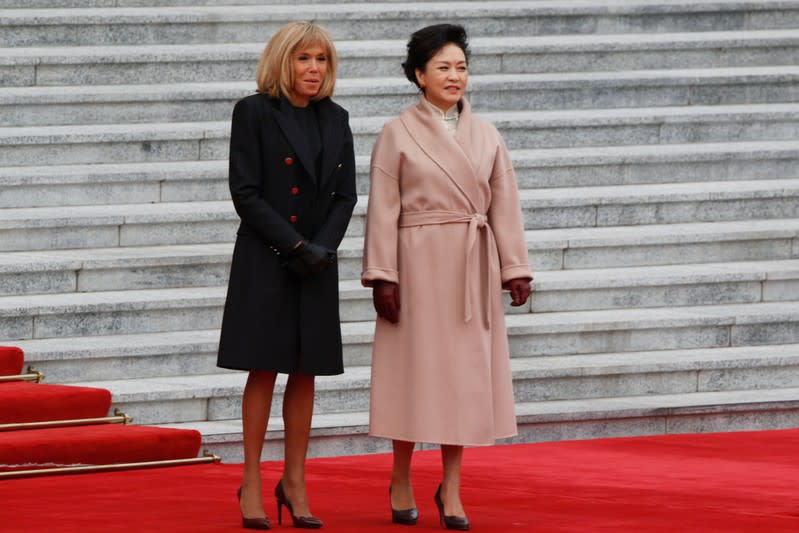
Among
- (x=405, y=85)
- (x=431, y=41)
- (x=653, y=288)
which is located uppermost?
(x=405, y=85)

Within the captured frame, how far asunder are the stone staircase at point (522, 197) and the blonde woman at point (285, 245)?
1.57 meters

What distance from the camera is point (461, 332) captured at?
17.5 feet

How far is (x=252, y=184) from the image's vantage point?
16.9 feet

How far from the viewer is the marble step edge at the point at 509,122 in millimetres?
8586

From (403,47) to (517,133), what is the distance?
2.96ft

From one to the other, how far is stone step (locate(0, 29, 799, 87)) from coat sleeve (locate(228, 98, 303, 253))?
13.5 ft

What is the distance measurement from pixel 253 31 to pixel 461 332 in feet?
15.8

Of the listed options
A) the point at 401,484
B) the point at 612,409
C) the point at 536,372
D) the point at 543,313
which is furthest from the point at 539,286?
the point at 401,484

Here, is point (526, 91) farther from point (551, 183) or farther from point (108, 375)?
point (108, 375)

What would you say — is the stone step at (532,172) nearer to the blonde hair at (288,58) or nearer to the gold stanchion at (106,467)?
the gold stanchion at (106,467)

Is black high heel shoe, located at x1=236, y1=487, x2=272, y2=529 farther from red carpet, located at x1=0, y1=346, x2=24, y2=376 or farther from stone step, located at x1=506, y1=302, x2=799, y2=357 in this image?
stone step, located at x1=506, y1=302, x2=799, y2=357

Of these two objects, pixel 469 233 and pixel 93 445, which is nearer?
pixel 469 233

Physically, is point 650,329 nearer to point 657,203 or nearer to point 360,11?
point 657,203

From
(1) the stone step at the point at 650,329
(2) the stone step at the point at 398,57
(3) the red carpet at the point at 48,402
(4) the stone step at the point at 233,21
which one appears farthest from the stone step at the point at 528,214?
(4) the stone step at the point at 233,21
